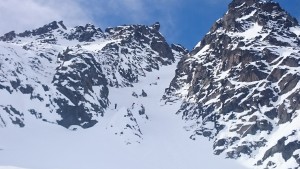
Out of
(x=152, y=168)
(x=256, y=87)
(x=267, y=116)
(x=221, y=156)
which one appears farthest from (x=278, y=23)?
(x=152, y=168)

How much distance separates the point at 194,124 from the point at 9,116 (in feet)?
145

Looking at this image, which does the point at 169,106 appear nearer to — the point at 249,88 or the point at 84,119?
the point at 84,119

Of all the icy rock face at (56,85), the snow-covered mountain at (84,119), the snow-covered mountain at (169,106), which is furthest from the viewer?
the icy rock face at (56,85)

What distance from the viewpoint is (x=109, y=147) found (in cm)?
14725

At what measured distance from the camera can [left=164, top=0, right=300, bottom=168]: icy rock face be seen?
14012 centimetres

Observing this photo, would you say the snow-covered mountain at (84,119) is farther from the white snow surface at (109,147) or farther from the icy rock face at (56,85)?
the white snow surface at (109,147)

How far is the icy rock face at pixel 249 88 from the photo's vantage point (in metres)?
140

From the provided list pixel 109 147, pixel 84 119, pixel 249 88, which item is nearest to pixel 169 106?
pixel 84 119

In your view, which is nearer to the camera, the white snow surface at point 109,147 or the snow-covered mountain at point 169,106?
the white snow surface at point 109,147

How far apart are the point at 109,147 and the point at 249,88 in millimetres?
37714

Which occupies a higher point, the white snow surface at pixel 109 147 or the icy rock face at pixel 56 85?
the icy rock face at pixel 56 85

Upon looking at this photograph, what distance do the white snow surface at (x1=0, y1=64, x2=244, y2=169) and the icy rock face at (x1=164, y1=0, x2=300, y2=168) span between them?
16.9ft

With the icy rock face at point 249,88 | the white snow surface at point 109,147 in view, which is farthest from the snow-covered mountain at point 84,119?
the icy rock face at point 249,88

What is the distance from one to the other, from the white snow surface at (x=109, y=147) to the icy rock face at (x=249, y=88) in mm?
5155
